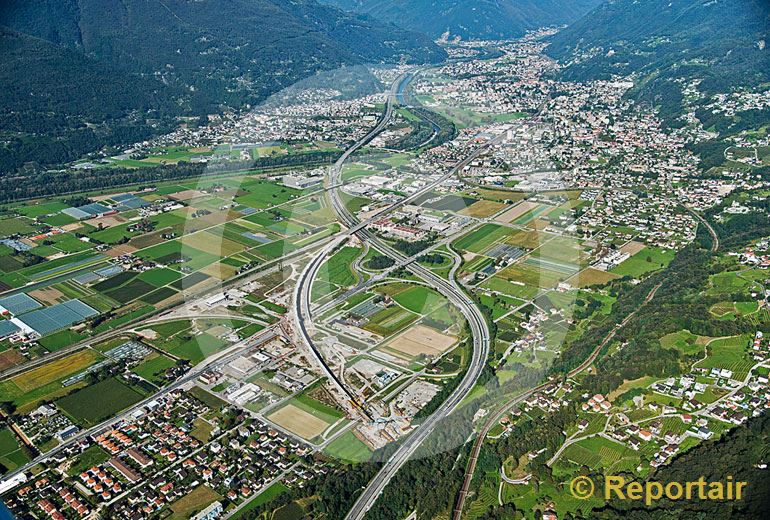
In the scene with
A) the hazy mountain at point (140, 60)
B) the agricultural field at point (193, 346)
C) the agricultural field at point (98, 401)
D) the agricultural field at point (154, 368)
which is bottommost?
the agricultural field at point (193, 346)

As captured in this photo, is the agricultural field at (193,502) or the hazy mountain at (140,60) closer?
the agricultural field at (193,502)

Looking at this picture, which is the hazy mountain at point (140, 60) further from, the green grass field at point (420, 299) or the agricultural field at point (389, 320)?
the agricultural field at point (389, 320)

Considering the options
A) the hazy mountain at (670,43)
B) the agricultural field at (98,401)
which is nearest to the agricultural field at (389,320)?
the agricultural field at (98,401)

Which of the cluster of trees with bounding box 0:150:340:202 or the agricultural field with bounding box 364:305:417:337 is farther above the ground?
the cluster of trees with bounding box 0:150:340:202

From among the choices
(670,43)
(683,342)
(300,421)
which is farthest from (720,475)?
(670,43)

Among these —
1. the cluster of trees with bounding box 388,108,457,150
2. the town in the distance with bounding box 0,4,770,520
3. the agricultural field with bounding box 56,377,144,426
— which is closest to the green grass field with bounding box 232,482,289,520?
the town in the distance with bounding box 0,4,770,520

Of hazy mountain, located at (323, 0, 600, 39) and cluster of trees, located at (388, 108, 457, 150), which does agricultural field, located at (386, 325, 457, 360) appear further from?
hazy mountain, located at (323, 0, 600, 39)

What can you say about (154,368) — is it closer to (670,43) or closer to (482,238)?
(482,238)
